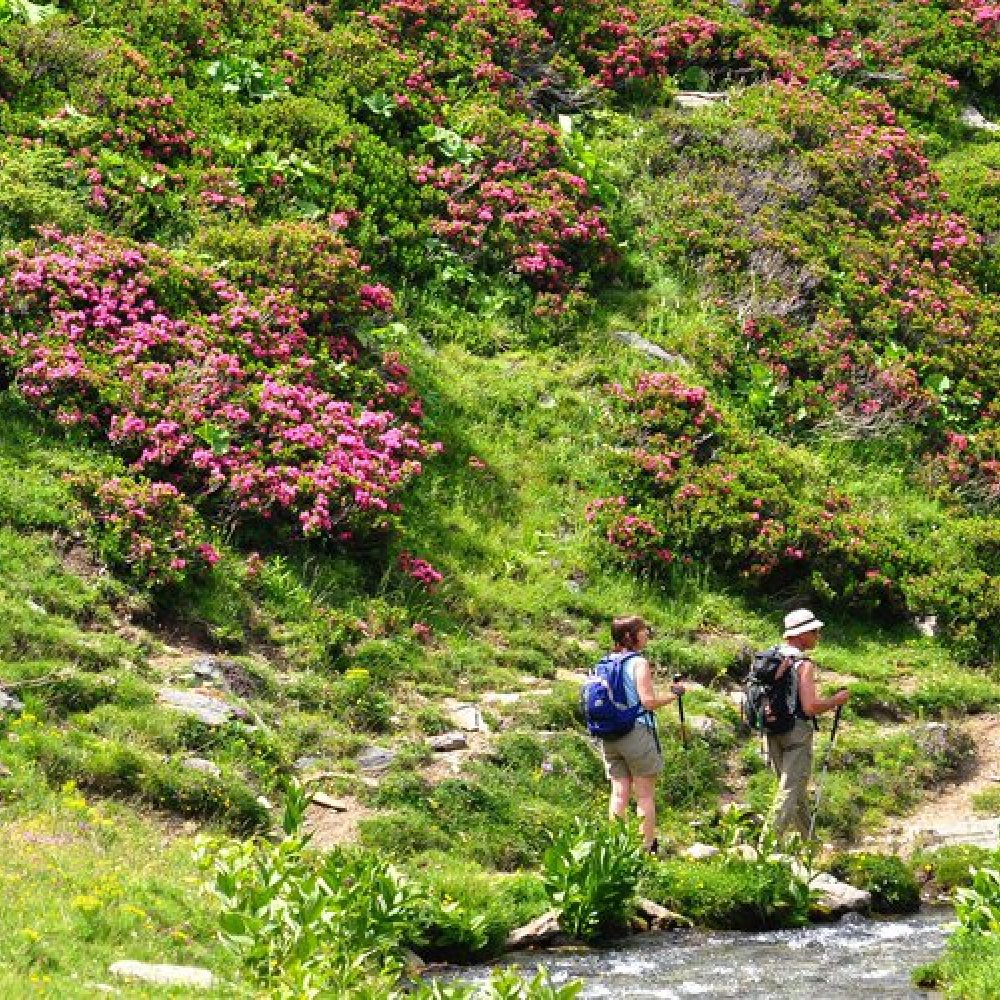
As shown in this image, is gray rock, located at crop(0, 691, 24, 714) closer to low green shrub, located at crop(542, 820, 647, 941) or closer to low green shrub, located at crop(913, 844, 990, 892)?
low green shrub, located at crop(542, 820, 647, 941)

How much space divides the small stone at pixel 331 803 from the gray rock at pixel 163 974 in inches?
191

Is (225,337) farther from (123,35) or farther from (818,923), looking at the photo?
(818,923)

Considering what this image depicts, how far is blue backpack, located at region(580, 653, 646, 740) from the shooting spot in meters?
14.1

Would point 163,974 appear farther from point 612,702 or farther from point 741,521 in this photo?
point 741,521

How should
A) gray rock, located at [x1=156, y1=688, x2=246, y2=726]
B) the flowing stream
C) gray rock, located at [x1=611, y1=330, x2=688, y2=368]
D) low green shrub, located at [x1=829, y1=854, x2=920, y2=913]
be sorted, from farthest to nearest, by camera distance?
gray rock, located at [x1=611, y1=330, x2=688, y2=368] → gray rock, located at [x1=156, y1=688, x2=246, y2=726] → low green shrub, located at [x1=829, y1=854, x2=920, y2=913] → the flowing stream

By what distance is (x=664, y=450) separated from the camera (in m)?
21.2

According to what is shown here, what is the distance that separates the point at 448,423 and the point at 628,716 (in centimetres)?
807

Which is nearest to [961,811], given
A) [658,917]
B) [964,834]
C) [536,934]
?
[964,834]

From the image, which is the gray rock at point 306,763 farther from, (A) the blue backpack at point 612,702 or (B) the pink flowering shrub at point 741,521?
(B) the pink flowering shrub at point 741,521

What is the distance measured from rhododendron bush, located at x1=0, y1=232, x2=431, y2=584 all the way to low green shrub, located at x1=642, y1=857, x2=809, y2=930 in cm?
610

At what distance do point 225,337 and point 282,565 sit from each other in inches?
120

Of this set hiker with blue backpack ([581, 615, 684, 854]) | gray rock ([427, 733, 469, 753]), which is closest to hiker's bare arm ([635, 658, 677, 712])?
hiker with blue backpack ([581, 615, 684, 854])

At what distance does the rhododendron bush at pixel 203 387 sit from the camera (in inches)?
709

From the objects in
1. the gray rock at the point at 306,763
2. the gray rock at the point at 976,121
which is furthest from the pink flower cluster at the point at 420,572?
the gray rock at the point at 976,121
